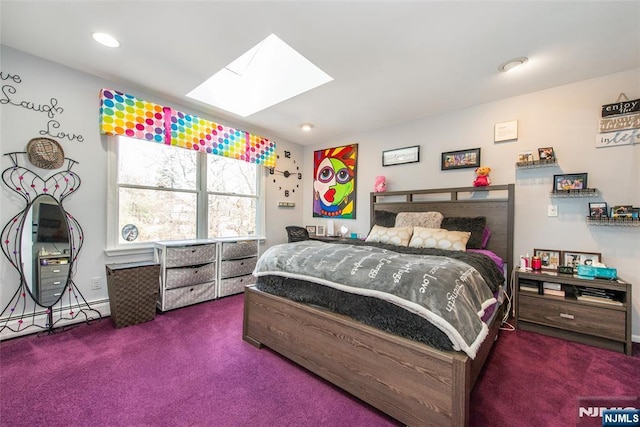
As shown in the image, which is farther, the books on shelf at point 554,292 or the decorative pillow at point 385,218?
the decorative pillow at point 385,218

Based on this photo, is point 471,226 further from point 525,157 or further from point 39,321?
point 39,321

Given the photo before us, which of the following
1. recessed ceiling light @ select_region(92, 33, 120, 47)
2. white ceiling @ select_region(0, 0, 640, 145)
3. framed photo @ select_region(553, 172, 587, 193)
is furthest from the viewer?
framed photo @ select_region(553, 172, 587, 193)

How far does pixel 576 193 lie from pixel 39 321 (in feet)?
16.5

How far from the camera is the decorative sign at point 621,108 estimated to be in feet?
7.25

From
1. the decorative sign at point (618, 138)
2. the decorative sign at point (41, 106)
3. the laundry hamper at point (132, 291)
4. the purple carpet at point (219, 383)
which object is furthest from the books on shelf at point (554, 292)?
the decorative sign at point (41, 106)

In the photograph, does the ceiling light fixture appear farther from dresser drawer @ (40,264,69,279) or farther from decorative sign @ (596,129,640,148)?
dresser drawer @ (40,264,69,279)

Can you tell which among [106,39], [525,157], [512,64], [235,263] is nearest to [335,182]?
[235,263]

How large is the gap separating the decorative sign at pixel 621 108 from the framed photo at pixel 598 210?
81 cm

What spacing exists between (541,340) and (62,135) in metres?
4.70

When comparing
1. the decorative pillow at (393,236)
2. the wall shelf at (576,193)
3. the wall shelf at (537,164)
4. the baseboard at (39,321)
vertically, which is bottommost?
the baseboard at (39,321)

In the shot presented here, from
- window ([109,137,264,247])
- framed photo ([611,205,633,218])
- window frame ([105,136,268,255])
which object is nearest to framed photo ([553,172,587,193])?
framed photo ([611,205,633,218])

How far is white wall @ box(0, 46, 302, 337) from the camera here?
6.95ft

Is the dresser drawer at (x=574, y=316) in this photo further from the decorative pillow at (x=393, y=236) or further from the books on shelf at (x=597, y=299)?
the decorative pillow at (x=393, y=236)

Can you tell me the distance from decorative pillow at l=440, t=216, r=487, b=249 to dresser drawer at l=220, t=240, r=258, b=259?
95.8 inches
